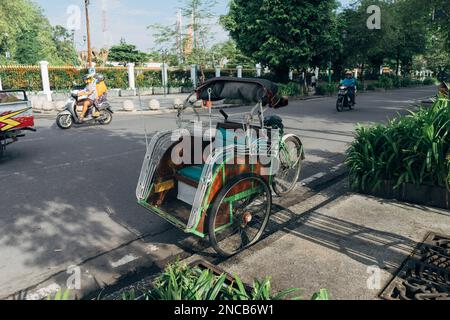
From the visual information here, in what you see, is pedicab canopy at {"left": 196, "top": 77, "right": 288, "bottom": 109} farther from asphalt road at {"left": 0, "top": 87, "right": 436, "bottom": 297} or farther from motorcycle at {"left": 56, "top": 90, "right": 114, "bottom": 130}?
motorcycle at {"left": 56, "top": 90, "right": 114, "bottom": 130}

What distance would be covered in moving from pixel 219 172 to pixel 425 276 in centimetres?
212

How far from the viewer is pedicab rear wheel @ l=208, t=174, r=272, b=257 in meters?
3.51

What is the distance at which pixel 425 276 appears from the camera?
309cm

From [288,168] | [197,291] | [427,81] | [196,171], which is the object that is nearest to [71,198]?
[196,171]

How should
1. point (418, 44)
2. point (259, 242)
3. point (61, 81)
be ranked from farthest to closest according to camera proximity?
1. point (418, 44)
2. point (61, 81)
3. point (259, 242)

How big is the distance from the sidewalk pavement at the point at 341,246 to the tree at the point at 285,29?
2220 cm

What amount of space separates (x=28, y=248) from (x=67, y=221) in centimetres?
74

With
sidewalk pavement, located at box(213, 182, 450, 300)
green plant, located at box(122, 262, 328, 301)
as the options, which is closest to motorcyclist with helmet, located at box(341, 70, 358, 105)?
sidewalk pavement, located at box(213, 182, 450, 300)

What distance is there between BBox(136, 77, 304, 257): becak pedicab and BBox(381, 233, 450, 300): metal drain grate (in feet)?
4.84

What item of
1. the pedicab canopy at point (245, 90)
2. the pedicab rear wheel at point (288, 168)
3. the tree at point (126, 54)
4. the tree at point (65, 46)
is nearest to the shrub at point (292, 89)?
the pedicab rear wheel at point (288, 168)

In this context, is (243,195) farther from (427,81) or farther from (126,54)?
(427,81)

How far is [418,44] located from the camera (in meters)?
42.9
